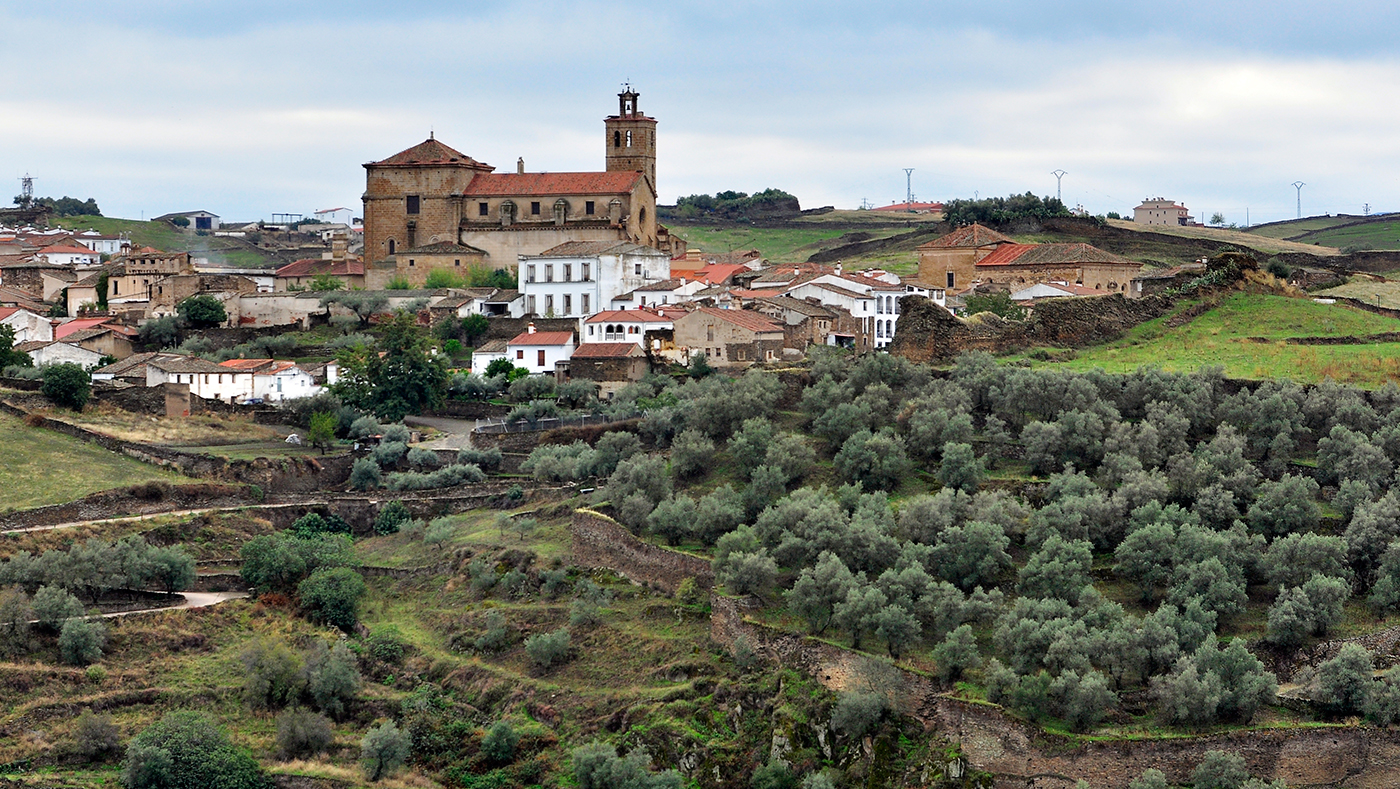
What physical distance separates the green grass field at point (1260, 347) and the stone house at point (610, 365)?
15.7 meters

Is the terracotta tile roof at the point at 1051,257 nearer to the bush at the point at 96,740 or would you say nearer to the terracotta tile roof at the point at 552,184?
the terracotta tile roof at the point at 552,184

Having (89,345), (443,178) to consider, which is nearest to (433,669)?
(89,345)

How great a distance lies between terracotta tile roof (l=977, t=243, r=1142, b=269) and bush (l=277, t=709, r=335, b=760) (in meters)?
34.5

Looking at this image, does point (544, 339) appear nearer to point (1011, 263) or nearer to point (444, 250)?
point (444, 250)

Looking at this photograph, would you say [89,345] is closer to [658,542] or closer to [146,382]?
[146,382]

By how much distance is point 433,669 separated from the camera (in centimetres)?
3972

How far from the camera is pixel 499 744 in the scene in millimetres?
35906

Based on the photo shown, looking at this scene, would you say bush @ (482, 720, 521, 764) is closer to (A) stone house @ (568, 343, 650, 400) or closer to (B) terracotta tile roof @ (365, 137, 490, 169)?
(A) stone house @ (568, 343, 650, 400)

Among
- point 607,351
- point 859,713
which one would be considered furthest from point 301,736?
point 607,351

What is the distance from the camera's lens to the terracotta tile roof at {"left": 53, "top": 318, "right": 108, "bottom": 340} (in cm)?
6869

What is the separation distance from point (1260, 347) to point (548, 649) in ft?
67.0

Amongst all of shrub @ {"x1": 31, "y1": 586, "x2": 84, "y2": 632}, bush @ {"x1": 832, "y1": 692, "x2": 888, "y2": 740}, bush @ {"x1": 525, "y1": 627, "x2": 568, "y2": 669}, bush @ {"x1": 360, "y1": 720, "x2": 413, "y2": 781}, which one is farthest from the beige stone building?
shrub @ {"x1": 31, "y1": 586, "x2": 84, "y2": 632}

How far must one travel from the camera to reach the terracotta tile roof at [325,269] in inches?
3137

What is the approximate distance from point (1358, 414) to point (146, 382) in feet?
128
